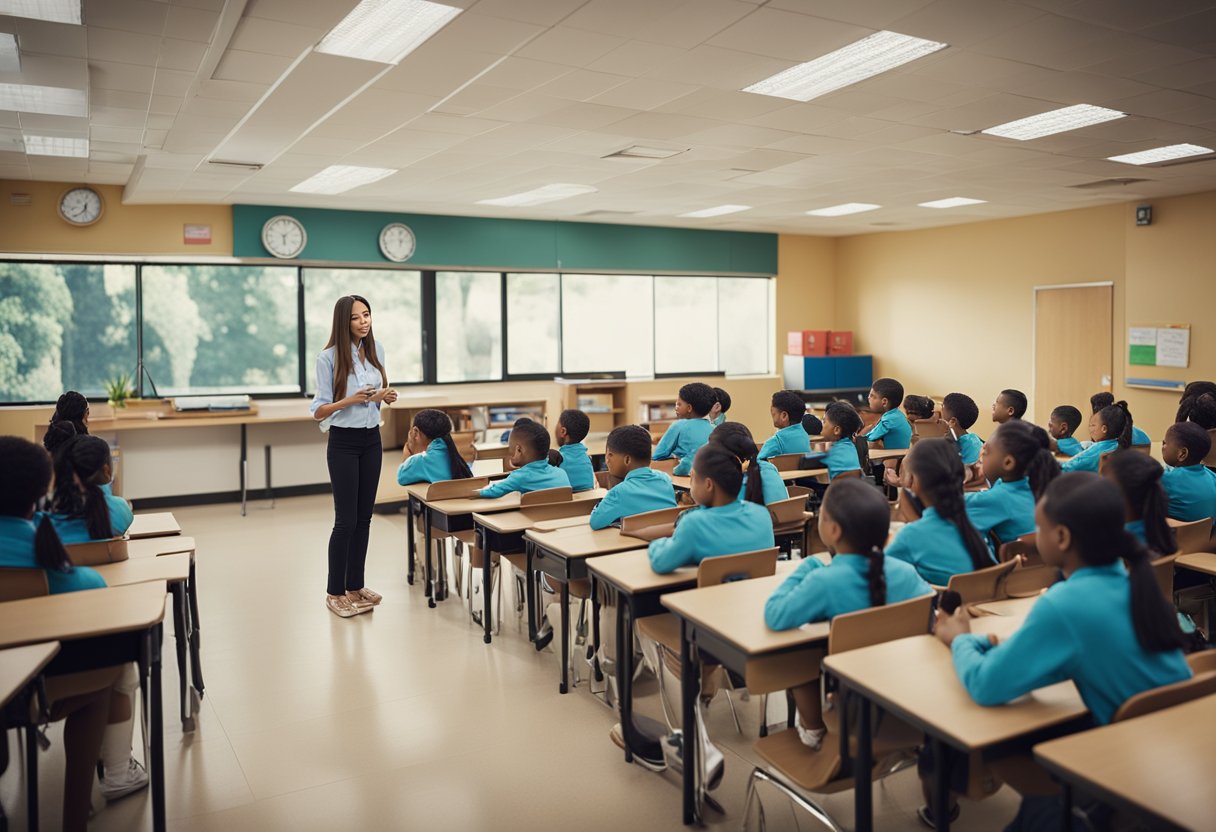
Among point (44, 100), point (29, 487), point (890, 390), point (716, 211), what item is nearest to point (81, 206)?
point (44, 100)

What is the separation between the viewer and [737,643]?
238cm

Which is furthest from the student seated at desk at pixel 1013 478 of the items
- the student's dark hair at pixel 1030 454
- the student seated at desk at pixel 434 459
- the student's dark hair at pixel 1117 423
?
the student seated at desk at pixel 434 459

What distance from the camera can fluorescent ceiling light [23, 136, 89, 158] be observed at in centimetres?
604

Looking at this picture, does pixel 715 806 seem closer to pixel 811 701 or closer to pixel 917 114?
pixel 811 701

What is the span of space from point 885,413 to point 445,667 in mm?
Result: 4201

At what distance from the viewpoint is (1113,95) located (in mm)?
4945

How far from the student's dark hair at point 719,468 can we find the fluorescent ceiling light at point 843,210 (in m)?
6.84

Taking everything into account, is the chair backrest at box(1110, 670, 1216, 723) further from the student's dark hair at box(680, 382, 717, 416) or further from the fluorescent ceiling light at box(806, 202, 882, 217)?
the fluorescent ceiling light at box(806, 202, 882, 217)

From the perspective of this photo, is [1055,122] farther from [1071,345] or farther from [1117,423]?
[1071,345]

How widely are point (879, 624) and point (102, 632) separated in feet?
6.93

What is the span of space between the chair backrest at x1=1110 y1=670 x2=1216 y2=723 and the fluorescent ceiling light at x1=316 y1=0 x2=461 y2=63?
331 centimetres

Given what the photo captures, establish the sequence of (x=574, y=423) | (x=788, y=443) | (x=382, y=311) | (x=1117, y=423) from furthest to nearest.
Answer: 1. (x=382, y=311)
2. (x=788, y=443)
3. (x=1117, y=423)
4. (x=574, y=423)

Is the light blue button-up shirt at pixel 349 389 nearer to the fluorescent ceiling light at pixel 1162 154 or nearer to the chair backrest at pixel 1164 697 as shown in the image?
the chair backrest at pixel 1164 697

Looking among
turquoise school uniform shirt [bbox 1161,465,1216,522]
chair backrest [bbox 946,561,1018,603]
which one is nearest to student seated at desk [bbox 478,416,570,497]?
chair backrest [bbox 946,561,1018,603]
